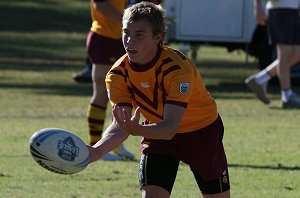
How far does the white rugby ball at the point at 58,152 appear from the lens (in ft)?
19.1

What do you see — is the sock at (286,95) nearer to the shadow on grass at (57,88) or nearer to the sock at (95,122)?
the shadow on grass at (57,88)

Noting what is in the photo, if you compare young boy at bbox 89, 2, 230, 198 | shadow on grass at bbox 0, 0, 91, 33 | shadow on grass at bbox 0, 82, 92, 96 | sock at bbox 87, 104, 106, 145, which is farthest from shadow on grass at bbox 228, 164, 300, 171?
shadow on grass at bbox 0, 0, 91, 33

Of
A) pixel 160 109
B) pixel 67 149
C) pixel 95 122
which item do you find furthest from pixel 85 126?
pixel 67 149

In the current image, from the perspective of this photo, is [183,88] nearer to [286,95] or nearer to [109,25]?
[109,25]

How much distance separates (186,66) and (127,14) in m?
0.46

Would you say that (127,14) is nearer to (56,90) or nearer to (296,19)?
(296,19)

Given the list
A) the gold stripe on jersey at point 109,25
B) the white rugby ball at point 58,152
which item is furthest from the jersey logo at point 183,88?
the gold stripe on jersey at point 109,25

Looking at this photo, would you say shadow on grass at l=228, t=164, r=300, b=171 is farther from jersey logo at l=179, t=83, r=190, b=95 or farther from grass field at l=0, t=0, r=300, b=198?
jersey logo at l=179, t=83, r=190, b=95

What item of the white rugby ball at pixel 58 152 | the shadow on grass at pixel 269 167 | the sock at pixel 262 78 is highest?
the white rugby ball at pixel 58 152

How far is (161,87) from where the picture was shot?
6066 millimetres

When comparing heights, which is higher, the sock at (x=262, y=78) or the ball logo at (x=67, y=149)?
the ball logo at (x=67, y=149)

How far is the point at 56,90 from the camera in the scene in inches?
639

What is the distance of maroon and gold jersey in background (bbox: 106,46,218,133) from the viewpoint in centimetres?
597

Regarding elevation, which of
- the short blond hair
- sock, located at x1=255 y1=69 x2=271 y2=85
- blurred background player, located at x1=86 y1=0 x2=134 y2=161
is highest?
the short blond hair
